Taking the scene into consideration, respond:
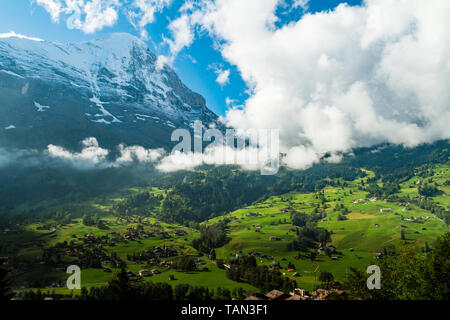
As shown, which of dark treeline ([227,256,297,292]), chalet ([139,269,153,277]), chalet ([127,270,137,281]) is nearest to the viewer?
dark treeline ([227,256,297,292])

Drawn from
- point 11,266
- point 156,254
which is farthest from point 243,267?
point 11,266

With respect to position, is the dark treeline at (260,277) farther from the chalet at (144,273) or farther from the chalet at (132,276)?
the chalet at (132,276)

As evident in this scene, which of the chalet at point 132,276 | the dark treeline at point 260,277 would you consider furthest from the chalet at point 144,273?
the dark treeline at point 260,277

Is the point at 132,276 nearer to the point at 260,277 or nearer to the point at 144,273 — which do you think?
the point at 144,273

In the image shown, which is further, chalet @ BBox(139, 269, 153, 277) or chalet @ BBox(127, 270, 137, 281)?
chalet @ BBox(139, 269, 153, 277)

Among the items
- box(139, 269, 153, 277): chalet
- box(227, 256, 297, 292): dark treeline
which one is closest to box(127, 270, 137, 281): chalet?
box(139, 269, 153, 277): chalet

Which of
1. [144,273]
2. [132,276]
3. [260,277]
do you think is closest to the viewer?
[260,277]

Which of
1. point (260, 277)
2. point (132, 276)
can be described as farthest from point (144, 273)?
point (260, 277)

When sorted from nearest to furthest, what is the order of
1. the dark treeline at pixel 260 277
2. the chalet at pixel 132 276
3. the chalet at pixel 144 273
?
1. the dark treeline at pixel 260 277
2. the chalet at pixel 132 276
3. the chalet at pixel 144 273

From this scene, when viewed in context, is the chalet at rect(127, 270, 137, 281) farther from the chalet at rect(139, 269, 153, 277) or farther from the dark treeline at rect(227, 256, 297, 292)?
the dark treeline at rect(227, 256, 297, 292)

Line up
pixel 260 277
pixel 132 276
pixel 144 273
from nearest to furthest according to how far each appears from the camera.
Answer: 1. pixel 260 277
2. pixel 132 276
3. pixel 144 273

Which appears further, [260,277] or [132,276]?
[132,276]

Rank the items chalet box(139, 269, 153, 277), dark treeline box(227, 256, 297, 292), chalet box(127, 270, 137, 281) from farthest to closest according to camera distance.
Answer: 1. chalet box(139, 269, 153, 277)
2. chalet box(127, 270, 137, 281)
3. dark treeline box(227, 256, 297, 292)
